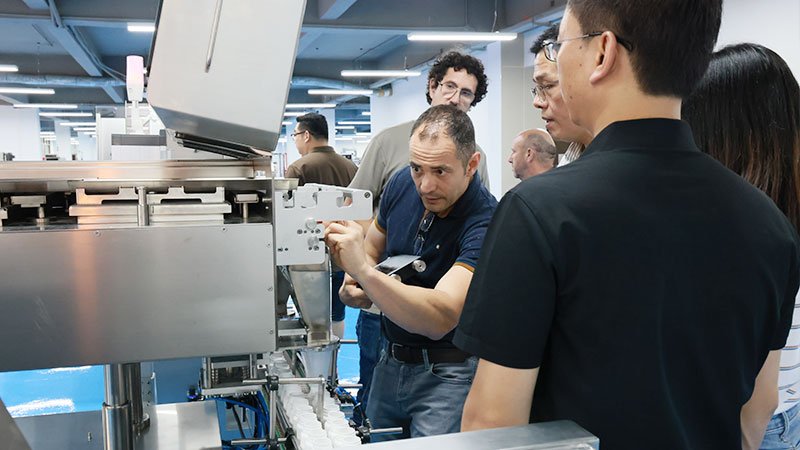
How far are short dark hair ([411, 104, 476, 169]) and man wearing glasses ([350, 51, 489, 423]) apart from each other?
0.53m

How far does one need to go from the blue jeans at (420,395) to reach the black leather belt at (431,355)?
0.01 meters

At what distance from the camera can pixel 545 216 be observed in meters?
0.70

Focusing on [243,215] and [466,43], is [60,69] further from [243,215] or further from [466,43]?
[243,215]

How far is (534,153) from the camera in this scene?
3.43m

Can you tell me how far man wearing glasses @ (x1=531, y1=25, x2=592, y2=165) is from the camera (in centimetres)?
139

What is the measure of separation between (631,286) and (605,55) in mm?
277

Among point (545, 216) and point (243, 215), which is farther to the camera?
point (243, 215)

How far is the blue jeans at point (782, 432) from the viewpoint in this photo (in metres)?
1.32

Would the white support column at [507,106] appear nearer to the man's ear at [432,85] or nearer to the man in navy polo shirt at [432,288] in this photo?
the man's ear at [432,85]

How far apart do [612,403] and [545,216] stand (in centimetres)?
24

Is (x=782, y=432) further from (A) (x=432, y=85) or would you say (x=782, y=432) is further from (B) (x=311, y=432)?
(A) (x=432, y=85)

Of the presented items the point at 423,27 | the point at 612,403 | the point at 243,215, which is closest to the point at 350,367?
the point at 243,215

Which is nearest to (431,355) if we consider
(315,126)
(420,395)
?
(420,395)

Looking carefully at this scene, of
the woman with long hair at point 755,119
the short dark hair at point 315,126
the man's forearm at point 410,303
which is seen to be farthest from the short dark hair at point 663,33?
the short dark hair at point 315,126
